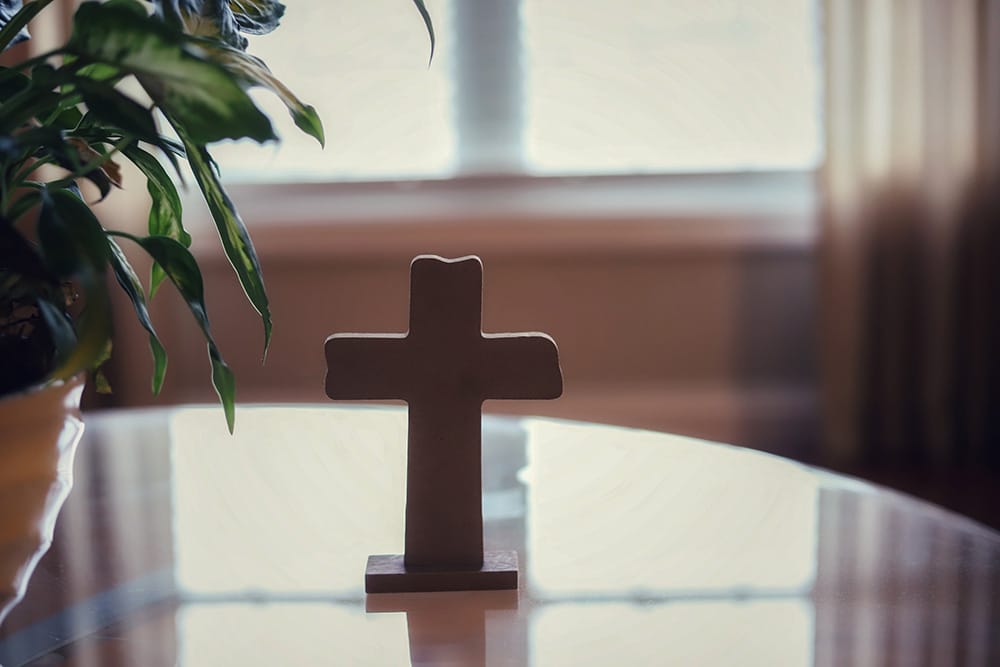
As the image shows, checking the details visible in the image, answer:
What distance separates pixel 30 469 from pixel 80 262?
10cm

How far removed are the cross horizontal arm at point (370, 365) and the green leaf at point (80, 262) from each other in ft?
0.69

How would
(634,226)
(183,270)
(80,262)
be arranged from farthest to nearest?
(634,226) < (183,270) < (80,262)

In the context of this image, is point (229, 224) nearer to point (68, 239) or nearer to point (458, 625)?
point (68, 239)

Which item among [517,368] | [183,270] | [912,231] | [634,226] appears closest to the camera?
[183,270]

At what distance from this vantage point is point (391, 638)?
1.57 ft

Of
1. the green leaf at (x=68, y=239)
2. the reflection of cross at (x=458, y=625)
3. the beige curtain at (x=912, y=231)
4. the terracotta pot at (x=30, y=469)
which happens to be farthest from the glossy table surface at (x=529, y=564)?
the beige curtain at (x=912, y=231)

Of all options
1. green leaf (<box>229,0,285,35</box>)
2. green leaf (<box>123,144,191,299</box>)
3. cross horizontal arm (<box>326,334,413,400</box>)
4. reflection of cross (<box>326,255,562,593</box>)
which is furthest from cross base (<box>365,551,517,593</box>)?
green leaf (<box>229,0,285,35</box>)

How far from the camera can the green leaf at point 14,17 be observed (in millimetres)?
449

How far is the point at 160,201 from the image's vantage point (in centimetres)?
56

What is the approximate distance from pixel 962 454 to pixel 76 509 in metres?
2.04

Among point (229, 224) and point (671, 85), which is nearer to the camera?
point (229, 224)

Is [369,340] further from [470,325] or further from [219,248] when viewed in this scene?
[219,248]

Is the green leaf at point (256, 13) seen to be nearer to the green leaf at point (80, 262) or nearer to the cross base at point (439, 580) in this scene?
the green leaf at point (80, 262)

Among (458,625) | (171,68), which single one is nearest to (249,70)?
(171,68)
